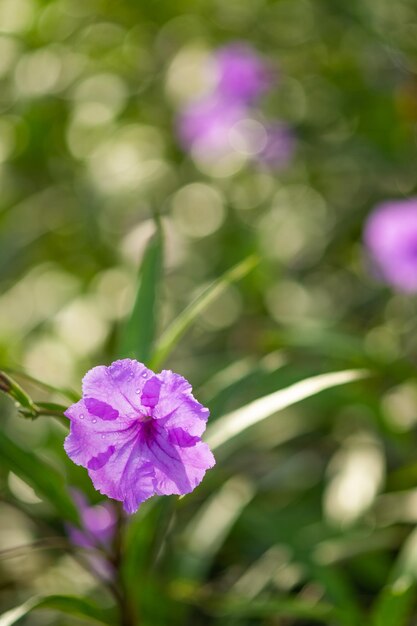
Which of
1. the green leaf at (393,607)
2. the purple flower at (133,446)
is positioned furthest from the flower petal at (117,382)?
the green leaf at (393,607)

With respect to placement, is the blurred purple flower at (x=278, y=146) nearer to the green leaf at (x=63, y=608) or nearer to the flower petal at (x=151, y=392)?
the green leaf at (x=63, y=608)

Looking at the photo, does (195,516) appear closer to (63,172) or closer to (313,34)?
(63,172)

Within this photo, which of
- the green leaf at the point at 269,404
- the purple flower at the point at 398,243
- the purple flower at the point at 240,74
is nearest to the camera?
the green leaf at the point at 269,404

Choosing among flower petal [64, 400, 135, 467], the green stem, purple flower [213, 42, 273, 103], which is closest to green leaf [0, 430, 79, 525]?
the green stem

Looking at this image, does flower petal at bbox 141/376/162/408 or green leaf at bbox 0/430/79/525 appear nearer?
flower petal at bbox 141/376/162/408

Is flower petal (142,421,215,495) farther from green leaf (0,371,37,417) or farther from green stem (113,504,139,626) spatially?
green stem (113,504,139,626)
